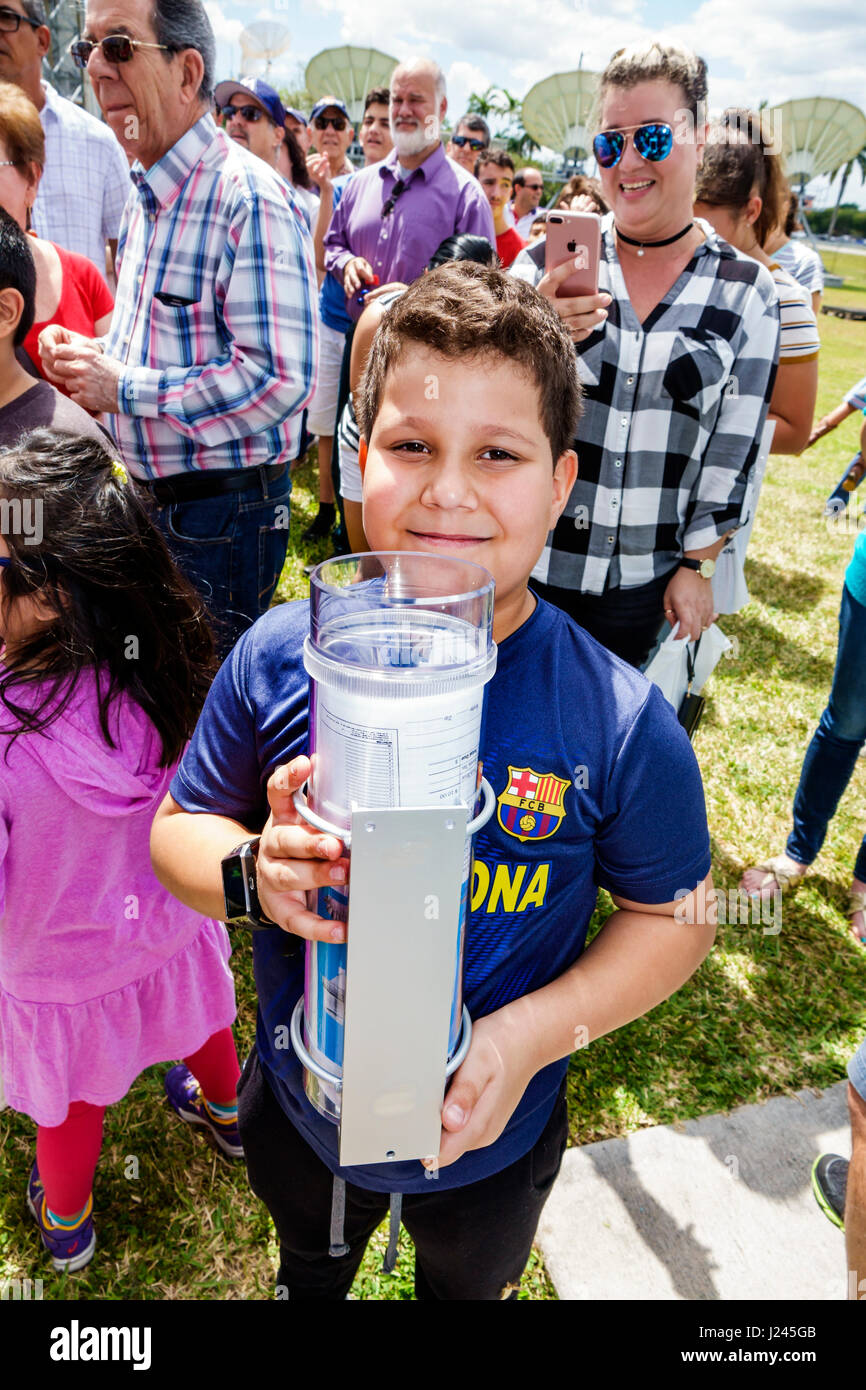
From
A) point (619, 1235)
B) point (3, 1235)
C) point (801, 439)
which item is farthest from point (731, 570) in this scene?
point (3, 1235)

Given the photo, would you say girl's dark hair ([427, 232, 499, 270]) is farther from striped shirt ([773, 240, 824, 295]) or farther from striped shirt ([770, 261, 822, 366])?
striped shirt ([773, 240, 824, 295])

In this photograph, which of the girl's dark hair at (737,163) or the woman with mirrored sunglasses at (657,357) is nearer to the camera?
the woman with mirrored sunglasses at (657,357)

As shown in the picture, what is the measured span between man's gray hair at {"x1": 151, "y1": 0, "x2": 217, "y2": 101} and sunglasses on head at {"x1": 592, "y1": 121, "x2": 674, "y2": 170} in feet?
3.98

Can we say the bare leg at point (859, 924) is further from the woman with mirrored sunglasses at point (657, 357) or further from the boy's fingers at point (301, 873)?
the boy's fingers at point (301, 873)

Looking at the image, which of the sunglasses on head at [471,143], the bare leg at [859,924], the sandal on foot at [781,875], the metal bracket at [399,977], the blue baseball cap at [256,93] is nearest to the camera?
the metal bracket at [399,977]

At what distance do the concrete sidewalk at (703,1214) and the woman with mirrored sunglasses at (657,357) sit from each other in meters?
1.47

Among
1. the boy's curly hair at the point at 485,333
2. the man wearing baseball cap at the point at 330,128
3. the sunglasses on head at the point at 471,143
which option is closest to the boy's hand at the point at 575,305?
the boy's curly hair at the point at 485,333

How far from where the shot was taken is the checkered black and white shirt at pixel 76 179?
3.62 metres

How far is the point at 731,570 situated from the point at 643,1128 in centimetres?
186

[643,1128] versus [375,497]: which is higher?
[375,497]

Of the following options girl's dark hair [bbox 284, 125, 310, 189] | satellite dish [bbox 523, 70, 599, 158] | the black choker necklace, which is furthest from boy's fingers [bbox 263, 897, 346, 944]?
satellite dish [bbox 523, 70, 599, 158]
